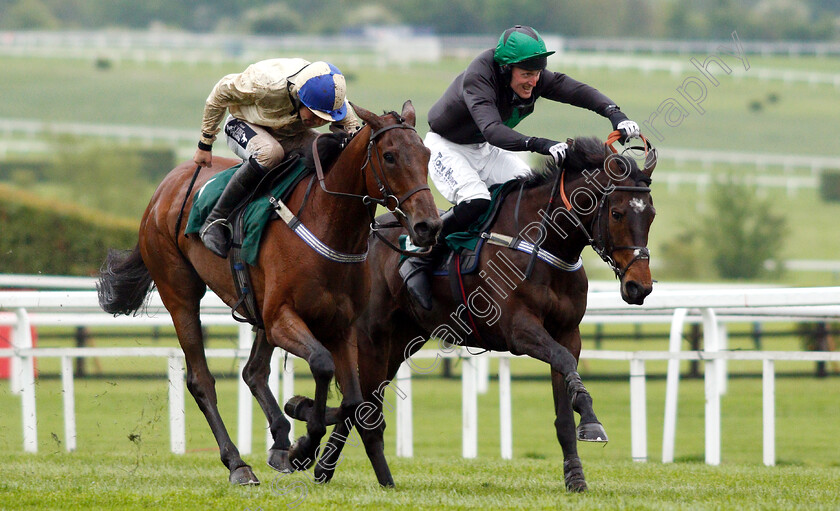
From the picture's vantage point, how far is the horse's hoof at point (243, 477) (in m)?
5.85

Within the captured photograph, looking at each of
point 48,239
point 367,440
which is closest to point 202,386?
point 367,440

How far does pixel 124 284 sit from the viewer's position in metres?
7.02

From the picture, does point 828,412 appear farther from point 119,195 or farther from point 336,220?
point 119,195

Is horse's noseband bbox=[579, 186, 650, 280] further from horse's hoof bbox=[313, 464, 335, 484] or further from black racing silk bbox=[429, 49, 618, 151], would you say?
horse's hoof bbox=[313, 464, 335, 484]

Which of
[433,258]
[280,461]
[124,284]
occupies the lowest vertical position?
[280,461]

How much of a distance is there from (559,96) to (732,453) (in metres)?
4.22

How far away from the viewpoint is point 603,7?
102812 millimetres

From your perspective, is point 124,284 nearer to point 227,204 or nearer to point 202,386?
point 202,386

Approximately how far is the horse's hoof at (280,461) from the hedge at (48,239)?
9712 millimetres

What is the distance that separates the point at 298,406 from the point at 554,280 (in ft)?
4.58

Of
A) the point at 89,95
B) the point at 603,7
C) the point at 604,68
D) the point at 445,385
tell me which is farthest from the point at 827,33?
the point at 445,385

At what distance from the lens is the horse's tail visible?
7.01m

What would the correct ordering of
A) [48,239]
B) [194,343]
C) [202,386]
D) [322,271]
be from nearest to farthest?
[322,271] → [202,386] → [194,343] → [48,239]

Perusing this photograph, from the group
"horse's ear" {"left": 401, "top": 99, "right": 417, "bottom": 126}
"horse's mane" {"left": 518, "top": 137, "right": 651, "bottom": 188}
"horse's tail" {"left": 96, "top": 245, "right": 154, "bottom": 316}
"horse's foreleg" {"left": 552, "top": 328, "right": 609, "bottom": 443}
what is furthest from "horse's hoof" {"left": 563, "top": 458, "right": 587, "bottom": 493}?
"horse's tail" {"left": 96, "top": 245, "right": 154, "bottom": 316}
